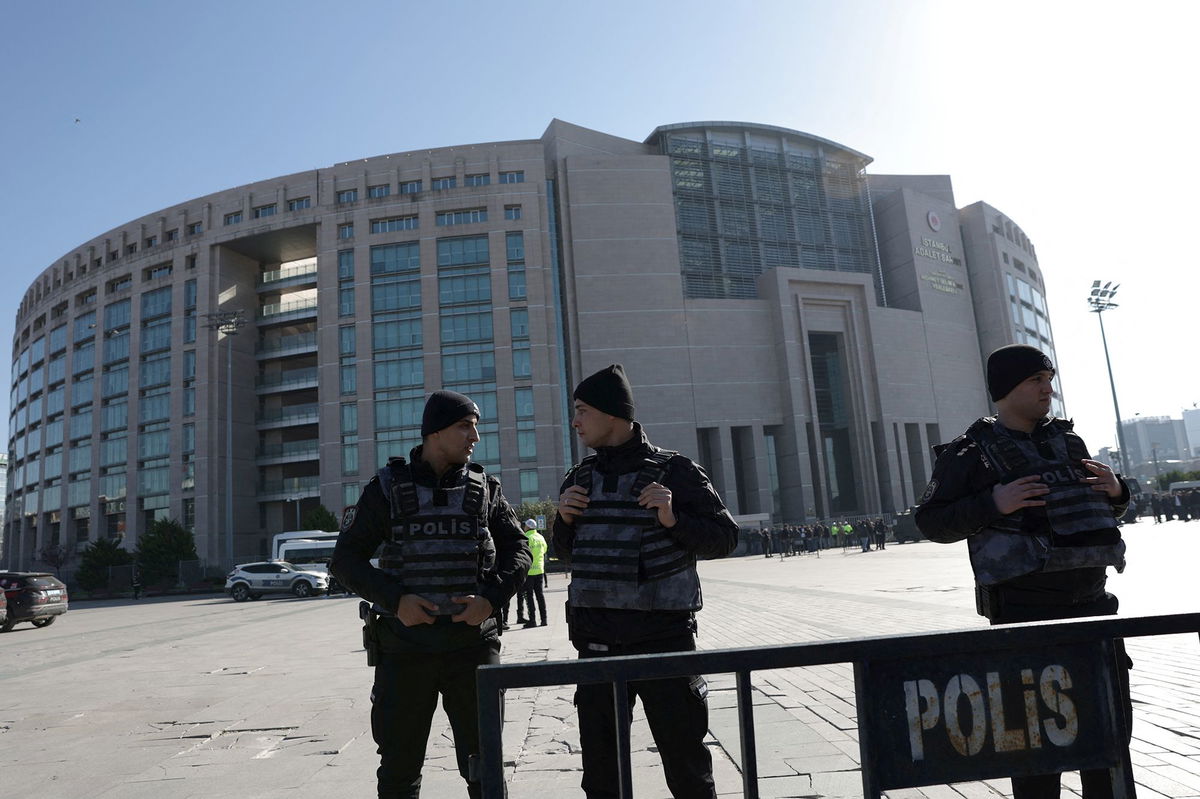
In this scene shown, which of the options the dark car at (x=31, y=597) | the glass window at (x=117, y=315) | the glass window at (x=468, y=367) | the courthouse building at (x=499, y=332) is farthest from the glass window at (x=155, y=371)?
the dark car at (x=31, y=597)

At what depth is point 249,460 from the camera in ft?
189

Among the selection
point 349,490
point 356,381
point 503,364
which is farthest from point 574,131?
point 349,490

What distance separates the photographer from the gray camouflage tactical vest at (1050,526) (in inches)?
106

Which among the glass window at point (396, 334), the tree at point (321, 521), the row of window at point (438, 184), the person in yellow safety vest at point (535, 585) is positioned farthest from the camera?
the row of window at point (438, 184)

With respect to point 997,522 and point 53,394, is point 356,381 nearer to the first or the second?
point 53,394

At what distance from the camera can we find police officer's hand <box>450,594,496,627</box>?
114 inches

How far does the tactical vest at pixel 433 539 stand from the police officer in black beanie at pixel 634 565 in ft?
1.20

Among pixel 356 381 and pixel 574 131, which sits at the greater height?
pixel 574 131

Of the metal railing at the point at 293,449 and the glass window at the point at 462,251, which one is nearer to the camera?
the glass window at the point at 462,251

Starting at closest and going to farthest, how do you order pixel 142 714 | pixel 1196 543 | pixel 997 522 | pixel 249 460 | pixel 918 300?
pixel 997 522 → pixel 142 714 → pixel 1196 543 → pixel 249 460 → pixel 918 300

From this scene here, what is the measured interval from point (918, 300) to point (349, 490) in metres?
49.8

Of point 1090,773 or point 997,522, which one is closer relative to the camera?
point 1090,773

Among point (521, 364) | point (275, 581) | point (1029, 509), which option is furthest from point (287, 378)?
point (1029, 509)

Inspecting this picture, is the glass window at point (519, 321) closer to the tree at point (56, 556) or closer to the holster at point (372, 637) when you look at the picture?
the tree at point (56, 556)
